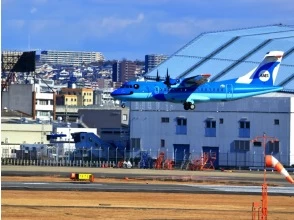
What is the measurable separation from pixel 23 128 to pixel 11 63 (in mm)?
41244

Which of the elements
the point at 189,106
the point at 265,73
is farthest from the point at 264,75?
the point at 189,106

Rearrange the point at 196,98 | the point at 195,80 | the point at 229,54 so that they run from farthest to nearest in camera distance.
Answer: the point at 229,54
the point at 196,98
the point at 195,80

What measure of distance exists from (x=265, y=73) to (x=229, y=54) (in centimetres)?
3154

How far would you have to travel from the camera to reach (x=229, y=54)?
481 feet

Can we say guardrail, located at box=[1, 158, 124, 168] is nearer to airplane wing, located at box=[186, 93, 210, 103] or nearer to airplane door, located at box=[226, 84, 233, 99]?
airplane wing, located at box=[186, 93, 210, 103]

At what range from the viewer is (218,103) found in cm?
12362

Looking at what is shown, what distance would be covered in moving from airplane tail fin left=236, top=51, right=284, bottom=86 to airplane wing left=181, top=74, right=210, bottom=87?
430 centimetres

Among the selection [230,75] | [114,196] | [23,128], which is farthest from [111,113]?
[114,196]

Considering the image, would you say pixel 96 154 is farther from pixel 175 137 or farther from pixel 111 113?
pixel 111 113

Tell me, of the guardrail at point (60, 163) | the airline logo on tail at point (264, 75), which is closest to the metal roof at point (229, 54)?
the airline logo on tail at point (264, 75)

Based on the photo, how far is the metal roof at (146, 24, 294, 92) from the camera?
Result: 140 metres

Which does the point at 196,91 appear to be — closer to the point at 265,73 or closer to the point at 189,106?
the point at 189,106

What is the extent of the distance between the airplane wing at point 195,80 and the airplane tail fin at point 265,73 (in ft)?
14.1

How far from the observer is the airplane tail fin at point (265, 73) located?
4481 inches
